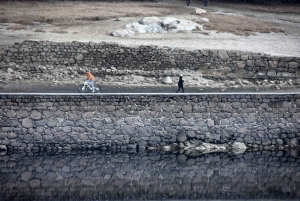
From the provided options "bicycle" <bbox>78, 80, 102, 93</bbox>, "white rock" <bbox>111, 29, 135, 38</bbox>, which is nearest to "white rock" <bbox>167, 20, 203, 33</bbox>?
"white rock" <bbox>111, 29, 135, 38</bbox>

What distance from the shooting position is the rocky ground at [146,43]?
99.9 ft

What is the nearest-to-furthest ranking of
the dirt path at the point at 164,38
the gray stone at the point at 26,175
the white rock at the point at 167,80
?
the gray stone at the point at 26,175 < the white rock at the point at 167,80 < the dirt path at the point at 164,38

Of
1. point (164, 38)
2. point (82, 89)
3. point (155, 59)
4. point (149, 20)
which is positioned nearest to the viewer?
point (82, 89)

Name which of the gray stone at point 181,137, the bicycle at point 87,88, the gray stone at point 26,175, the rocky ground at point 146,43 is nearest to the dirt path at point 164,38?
the rocky ground at point 146,43

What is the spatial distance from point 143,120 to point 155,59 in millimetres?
6777

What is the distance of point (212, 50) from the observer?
32.6m

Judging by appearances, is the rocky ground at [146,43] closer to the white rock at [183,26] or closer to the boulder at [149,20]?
the white rock at [183,26]

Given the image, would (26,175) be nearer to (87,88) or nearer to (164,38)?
(87,88)

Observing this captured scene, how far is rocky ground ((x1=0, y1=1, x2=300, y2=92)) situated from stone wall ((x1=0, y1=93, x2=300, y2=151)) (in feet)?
11.0

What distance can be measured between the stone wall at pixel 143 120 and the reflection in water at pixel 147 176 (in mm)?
710

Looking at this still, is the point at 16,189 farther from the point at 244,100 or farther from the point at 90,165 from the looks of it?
the point at 244,100

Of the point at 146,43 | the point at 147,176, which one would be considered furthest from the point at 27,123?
the point at 146,43

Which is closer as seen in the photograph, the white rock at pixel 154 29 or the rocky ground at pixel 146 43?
the rocky ground at pixel 146 43

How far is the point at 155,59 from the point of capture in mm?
32469
